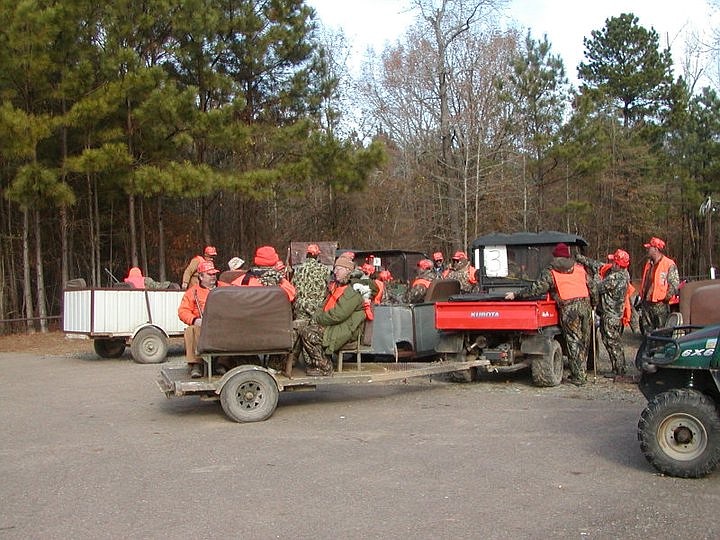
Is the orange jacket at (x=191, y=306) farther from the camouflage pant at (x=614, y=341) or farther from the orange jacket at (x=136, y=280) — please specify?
the orange jacket at (x=136, y=280)

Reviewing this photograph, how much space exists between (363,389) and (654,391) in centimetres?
500

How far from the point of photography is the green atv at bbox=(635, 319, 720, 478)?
5738 millimetres

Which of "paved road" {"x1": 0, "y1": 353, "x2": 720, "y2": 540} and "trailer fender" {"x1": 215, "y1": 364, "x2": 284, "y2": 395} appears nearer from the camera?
"paved road" {"x1": 0, "y1": 353, "x2": 720, "y2": 540}

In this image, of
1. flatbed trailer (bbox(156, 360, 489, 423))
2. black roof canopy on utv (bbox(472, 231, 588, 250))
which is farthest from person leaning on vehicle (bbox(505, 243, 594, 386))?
flatbed trailer (bbox(156, 360, 489, 423))

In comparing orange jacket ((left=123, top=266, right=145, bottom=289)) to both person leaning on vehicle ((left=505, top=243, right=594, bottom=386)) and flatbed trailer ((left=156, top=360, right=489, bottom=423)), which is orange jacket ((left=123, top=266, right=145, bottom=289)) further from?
person leaning on vehicle ((left=505, top=243, right=594, bottom=386))

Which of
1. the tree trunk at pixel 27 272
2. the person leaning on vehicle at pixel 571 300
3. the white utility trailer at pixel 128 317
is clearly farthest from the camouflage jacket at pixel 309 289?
the tree trunk at pixel 27 272

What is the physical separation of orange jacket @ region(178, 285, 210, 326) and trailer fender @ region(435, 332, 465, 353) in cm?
325

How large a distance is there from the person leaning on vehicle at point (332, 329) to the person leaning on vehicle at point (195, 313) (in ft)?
3.54

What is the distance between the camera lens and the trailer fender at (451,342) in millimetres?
10453

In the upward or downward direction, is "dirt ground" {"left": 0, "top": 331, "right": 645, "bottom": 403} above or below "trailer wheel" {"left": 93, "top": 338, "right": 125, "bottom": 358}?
below

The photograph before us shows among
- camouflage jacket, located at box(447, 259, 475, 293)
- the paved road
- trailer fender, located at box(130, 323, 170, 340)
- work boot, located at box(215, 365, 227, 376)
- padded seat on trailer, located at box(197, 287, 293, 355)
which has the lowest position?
the paved road

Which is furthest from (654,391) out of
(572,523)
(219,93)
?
(219,93)

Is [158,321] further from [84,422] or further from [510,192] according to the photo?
[510,192]

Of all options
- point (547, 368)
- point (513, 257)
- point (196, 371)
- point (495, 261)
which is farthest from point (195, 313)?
point (513, 257)
